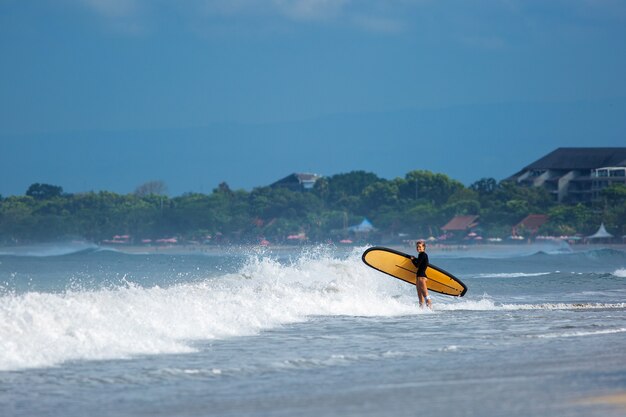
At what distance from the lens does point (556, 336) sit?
17.5 meters

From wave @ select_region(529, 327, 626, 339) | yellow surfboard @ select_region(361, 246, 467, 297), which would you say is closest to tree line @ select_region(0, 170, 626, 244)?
yellow surfboard @ select_region(361, 246, 467, 297)

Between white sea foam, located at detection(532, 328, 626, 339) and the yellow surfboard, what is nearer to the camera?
white sea foam, located at detection(532, 328, 626, 339)

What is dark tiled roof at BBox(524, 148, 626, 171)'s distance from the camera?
163625 mm

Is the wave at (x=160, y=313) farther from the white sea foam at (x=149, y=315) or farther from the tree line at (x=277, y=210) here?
the tree line at (x=277, y=210)

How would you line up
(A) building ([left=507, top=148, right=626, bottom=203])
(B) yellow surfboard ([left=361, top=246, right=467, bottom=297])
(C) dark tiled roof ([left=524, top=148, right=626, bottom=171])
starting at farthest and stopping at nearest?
1. (C) dark tiled roof ([left=524, top=148, right=626, bottom=171])
2. (A) building ([left=507, top=148, right=626, bottom=203])
3. (B) yellow surfboard ([left=361, top=246, right=467, bottom=297])

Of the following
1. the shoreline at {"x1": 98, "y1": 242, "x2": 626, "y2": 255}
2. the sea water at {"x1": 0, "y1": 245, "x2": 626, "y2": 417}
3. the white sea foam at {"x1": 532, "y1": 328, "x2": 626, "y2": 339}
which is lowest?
the shoreline at {"x1": 98, "y1": 242, "x2": 626, "y2": 255}

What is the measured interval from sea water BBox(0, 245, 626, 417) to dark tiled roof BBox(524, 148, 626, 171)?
472 feet

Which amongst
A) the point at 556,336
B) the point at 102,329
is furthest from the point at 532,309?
the point at 102,329

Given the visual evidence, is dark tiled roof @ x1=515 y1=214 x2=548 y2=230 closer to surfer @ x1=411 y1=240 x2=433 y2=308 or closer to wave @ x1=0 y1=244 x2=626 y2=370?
wave @ x1=0 y1=244 x2=626 y2=370

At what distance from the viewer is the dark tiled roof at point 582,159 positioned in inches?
6442

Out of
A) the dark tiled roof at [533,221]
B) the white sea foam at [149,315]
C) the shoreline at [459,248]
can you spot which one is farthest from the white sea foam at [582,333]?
the dark tiled roof at [533,221]

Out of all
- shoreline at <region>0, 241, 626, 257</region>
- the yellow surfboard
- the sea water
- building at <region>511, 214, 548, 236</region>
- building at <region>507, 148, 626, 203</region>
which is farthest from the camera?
building at <region>507, 148, 626, 203</region>

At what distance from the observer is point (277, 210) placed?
17912cm

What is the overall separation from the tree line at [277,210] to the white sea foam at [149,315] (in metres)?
127
